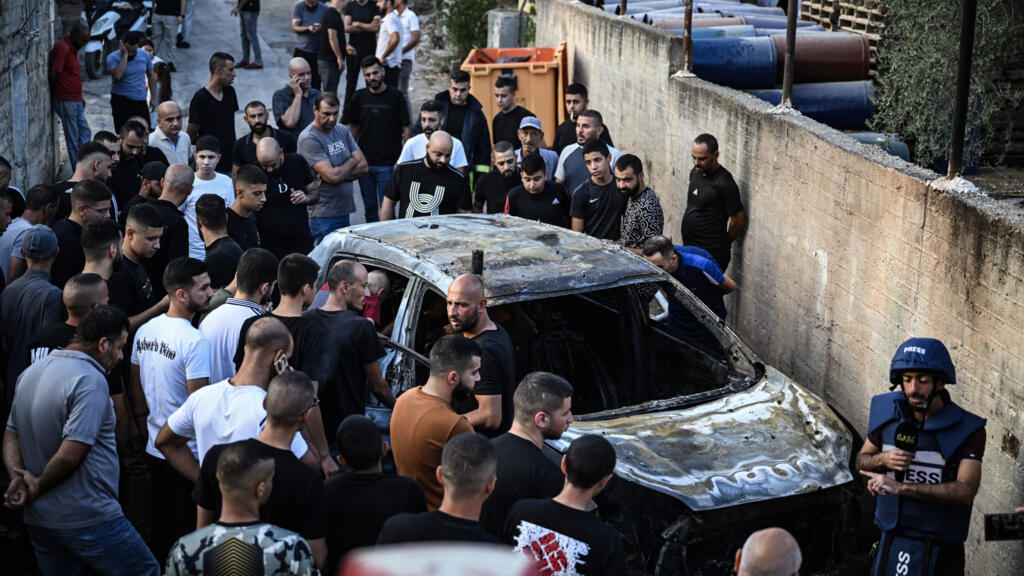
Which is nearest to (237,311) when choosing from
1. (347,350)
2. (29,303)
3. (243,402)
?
(347,350)

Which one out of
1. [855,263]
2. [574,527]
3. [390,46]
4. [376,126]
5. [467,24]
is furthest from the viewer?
[467,24]

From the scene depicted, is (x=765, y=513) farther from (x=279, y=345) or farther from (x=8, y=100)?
(x=8, y=100)

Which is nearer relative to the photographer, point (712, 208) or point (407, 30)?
point (712, 208)

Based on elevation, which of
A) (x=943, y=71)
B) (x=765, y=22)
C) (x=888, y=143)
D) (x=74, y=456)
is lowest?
(x=74, y=456)

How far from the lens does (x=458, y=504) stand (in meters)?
3.80

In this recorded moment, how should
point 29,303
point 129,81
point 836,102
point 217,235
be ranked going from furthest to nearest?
point 129,81 < point 836,102 < point 217,235 < point 29,303

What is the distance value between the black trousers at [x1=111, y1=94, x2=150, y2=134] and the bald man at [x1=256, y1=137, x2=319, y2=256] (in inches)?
184

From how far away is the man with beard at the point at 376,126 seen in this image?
1077 centimetres

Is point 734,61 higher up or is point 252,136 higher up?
point 734,61

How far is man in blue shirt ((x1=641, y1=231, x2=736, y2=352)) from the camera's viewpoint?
6.68 meters

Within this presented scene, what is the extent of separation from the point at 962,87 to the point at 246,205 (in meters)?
4.50

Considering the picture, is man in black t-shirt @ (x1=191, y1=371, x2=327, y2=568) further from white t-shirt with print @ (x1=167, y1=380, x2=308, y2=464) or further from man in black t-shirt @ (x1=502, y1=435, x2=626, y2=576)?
man in black t-shirt @ (x1=502, y1=435, x2=626, y2=576)

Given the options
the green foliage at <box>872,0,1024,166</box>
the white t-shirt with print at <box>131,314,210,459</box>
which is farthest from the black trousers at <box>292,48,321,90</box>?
the white t-shirt with print at <box>131,314,210,459</box>

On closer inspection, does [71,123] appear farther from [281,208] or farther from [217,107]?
[281,208]
